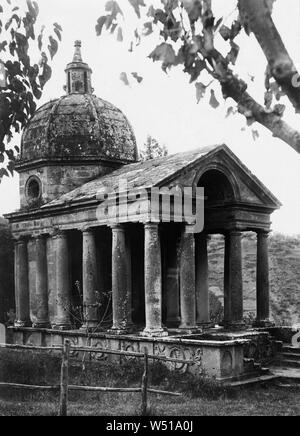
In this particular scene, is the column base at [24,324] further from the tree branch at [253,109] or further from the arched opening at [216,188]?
the tree branch at [253,109]

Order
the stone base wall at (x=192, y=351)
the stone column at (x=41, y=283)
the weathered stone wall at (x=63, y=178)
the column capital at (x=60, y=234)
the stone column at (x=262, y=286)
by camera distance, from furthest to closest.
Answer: the weathered stone wall at (x=63, y=178) < the stone column at (x=41, y=283) < the stone column at (x=262, y=286) < the column capital at (x=60, y=234) < the stone base wall at (x=192, y=351)

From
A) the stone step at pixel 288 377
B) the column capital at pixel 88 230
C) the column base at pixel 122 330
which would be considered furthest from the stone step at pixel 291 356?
the column capital at pixel 88 230

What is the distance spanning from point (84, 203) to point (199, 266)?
4.58 metres

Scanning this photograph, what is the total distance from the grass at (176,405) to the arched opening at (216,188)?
20.1 feet

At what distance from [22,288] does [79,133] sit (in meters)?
5.39

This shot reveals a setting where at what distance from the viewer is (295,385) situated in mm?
13172

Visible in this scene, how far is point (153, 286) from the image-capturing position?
14367mm

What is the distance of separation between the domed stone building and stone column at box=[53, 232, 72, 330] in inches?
1.2

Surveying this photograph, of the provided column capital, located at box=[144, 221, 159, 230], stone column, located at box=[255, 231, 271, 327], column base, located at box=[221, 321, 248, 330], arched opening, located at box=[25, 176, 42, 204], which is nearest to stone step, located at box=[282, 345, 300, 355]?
column base, located at box=[221, 321, 248, 330]

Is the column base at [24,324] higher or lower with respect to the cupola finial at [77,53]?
lower

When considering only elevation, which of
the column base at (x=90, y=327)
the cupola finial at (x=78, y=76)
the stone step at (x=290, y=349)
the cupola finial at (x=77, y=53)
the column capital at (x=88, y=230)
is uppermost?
the cupola finial at (x=77, y=53)

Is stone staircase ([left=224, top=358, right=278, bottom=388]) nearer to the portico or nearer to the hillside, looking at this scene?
the portico

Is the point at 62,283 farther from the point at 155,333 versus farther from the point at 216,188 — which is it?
the point at 216,188

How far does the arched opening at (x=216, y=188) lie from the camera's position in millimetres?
16797
